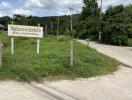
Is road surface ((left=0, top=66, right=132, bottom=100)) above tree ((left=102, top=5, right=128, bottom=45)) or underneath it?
underneath

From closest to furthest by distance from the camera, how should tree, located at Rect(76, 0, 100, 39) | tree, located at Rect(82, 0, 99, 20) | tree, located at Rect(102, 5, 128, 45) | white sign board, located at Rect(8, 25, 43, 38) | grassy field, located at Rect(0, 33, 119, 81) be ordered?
grassy field, located at Rect(0, 33, 119, 81), white sign board, located at Rect(8, 25, 43, 38), tree, located at Rect(102, 5, 128, 45), tree, located at Rect(76, 0, 100, 39), tree, located at Rect(82, 0, 99, 20)

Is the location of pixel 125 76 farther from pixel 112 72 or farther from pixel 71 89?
pixel 71 89

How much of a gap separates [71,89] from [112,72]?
3.86 meters

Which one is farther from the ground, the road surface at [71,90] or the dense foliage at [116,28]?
the dense foliage at [116,28]

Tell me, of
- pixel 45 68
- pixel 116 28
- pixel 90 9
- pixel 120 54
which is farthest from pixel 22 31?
pixel 90 9

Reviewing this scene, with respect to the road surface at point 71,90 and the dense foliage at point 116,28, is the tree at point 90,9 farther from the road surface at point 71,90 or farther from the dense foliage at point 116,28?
the road surface at point 71,90

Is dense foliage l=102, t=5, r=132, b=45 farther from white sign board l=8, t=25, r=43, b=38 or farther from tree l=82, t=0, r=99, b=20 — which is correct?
white sign board l=8, t=25, r=43, b=38

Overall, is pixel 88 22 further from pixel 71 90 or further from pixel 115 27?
pixel 71 90

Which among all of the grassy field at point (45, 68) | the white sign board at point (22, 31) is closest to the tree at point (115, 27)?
the grassy field at point (45, 68)

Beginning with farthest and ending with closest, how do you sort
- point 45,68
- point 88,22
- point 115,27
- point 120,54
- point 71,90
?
1. point 88,22
2. point 115,27
3. point 120,54
4. point 45,68
5. point 71,90

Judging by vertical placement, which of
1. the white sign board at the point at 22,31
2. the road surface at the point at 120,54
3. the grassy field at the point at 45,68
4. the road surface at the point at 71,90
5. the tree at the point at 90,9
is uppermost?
the tree at the point at 90,9

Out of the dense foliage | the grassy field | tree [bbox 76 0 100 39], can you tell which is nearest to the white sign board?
the grassy field

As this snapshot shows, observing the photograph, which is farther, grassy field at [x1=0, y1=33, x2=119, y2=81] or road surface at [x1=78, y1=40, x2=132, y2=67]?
road surface at [x1=78, y1=40, x2=132, y2=67]

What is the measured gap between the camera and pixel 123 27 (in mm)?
42406
